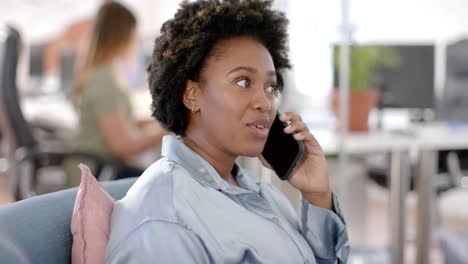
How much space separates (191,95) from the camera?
914mm

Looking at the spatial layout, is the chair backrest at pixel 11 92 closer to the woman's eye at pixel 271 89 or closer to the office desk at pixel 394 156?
the office desk at pixel 394 156

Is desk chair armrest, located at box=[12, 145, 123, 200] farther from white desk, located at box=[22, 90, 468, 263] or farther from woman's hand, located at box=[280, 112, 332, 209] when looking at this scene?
woman's hand, located at box=[280, 112, 332, 209]

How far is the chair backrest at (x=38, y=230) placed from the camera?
0.74 m

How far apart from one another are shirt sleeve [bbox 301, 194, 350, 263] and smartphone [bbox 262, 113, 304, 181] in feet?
0.25

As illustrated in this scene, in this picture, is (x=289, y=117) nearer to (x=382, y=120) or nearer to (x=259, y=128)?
(x=259, y=128)

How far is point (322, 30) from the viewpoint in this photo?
88.3 inches

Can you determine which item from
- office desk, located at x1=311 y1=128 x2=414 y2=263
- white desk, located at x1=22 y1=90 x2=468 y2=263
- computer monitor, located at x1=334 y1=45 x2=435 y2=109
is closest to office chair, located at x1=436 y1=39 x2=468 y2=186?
computer monitor, located at x1=334 y1=45 x2=435 y2=109

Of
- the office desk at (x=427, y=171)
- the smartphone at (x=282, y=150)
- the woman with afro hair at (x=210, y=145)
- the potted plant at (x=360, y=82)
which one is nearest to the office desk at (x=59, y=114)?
the potted plant at (x=360, y=82)

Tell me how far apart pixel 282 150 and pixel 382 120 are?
219 cm

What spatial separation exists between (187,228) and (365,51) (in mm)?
1791

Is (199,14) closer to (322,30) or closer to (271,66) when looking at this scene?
(271,66)

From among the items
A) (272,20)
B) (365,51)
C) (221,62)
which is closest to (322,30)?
(365,51)

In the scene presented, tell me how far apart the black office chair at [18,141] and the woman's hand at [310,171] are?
1199mm

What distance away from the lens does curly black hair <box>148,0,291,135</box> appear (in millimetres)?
891
